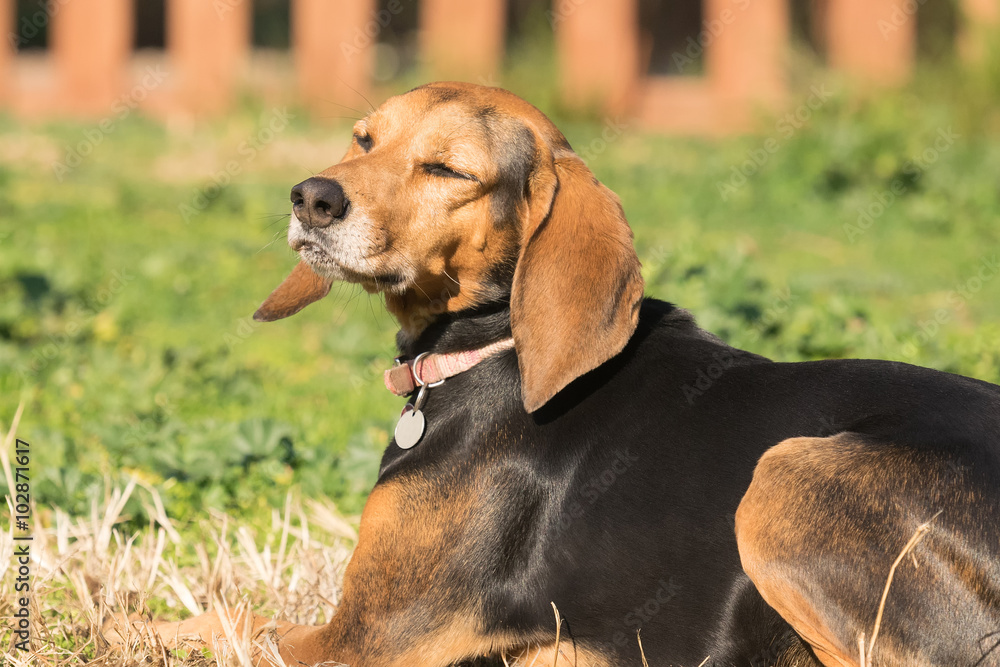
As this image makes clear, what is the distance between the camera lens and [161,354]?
5.90 metres

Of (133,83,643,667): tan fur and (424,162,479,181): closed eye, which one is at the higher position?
(424,162,479,181): closed eye

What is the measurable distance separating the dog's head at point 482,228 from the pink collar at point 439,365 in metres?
0.15

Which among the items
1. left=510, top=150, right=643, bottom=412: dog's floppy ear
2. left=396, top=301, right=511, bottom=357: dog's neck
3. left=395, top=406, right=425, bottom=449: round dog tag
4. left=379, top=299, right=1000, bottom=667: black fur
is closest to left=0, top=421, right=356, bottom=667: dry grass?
left=395, top=406, right=425, bottom=449: round dog tag

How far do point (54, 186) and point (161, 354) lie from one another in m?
6.31

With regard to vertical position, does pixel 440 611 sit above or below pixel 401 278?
below

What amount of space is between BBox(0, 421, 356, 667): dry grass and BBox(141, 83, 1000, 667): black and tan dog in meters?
0.21

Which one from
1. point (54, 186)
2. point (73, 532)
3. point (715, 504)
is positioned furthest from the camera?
point (54, 186)

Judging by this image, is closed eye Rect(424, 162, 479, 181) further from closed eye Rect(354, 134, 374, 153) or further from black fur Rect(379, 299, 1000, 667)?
black fur Rect(379, 299, 1000, 667)

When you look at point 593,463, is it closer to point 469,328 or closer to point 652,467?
point 652,467

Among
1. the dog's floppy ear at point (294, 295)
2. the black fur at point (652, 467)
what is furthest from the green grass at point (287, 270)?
the black fur at point (652, 467)

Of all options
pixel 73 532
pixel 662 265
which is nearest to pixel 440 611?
pixel 73 532

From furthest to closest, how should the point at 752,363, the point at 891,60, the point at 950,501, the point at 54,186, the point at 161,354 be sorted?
the point at 891,60, the point at 54,186, the point at 161,354, the point at 752,363, the point at 950,501

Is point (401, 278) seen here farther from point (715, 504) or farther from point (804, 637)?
point (804, 637)

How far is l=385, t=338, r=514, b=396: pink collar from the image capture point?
129 inches
